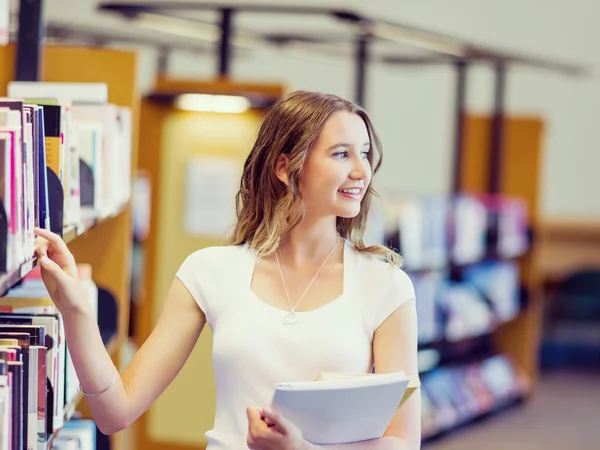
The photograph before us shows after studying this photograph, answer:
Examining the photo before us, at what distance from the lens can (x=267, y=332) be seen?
2195 mm

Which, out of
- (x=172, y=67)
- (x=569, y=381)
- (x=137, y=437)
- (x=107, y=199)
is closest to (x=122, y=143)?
(x=107, y=199)

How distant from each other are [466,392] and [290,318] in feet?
16.0

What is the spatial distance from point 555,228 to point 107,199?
714cm

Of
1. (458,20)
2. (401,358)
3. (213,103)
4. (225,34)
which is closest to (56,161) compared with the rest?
(401,358)

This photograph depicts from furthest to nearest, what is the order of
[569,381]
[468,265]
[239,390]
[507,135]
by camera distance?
1. [569,381]
2. [507,135]
3. [468,265]
4. [239,390]

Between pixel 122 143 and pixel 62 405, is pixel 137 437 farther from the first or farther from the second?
pixel 62 405

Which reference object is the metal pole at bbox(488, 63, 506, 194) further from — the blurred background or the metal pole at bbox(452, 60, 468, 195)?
the metal pole at bbox(452, 60, 468, 195)

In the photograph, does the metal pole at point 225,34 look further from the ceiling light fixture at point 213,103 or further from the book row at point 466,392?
the book row at point 466,392

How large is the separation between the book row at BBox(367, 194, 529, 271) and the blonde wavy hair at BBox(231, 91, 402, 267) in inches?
96.1

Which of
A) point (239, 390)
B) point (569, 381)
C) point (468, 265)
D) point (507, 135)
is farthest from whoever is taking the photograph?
point (569, 381)

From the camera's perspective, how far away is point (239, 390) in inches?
87.0

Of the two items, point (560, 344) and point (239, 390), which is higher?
point (239, 390)

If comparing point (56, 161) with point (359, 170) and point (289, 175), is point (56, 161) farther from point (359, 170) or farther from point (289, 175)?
point (359, 170)

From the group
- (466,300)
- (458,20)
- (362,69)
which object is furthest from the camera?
(458,20)
